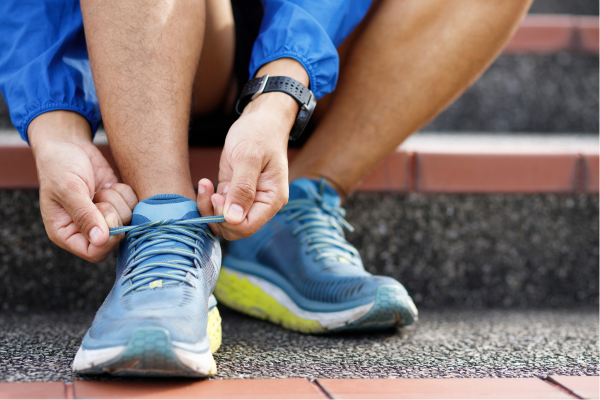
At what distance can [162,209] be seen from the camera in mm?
622

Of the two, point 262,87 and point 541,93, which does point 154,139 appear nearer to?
point 262,87

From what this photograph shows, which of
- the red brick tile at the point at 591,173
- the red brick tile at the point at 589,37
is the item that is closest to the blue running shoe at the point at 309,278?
A: the red brick tile at the point at 591,173

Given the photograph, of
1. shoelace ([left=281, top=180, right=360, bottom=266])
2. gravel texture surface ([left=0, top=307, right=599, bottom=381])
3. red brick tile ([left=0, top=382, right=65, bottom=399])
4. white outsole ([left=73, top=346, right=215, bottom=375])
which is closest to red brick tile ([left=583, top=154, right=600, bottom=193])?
gravel texture surface ([left=0, top=307, right=599, bottom=381])

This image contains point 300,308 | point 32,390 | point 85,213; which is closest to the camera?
point 32,390

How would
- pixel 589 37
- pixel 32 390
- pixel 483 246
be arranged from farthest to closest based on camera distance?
pixel 589 37 → pixel 483 246 → pixel 32 390

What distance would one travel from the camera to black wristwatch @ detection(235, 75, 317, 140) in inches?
27.0

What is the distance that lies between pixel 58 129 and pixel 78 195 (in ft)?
0.46

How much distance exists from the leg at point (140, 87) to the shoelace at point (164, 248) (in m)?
0.04

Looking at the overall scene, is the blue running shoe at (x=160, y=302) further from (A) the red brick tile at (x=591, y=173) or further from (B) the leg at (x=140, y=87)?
(A) the red brick tile at (x=591, y=173)

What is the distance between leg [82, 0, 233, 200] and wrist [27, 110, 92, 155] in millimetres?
64

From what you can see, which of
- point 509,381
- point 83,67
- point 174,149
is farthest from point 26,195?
point 509,381

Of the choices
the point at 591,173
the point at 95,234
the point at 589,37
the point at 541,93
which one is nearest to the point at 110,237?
the point at 95,234

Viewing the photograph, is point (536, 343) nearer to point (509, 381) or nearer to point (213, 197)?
point (509, 381)

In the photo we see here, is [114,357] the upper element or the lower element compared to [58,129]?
lower
